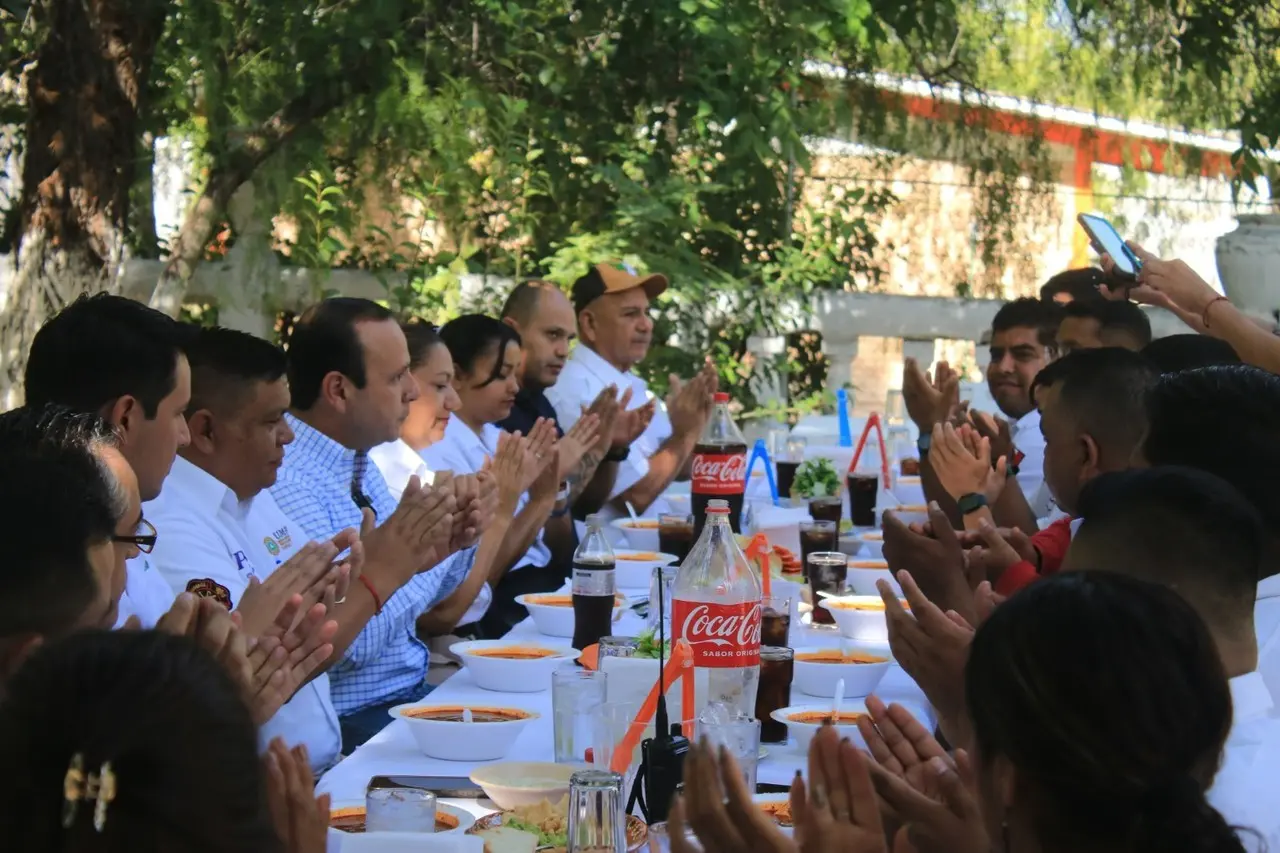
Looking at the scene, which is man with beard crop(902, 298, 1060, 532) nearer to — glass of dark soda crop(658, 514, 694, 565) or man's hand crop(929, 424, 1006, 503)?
man's hand crop(929, 424, 1006, 503)

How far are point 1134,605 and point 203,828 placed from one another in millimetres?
866

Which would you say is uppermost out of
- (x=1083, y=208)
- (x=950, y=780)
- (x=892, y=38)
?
(x=892, y=38)

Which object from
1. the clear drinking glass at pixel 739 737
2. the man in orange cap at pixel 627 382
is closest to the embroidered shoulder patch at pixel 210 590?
the clear drinking glass at pixel 739 737

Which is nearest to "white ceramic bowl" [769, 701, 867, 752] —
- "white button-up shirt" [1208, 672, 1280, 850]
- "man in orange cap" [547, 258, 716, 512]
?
"white button-up shirt" [1208, 672, 1280, 850]

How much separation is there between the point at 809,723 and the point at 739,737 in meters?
0.40

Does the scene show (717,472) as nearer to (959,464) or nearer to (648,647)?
(959,464)

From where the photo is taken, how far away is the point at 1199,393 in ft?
9.23

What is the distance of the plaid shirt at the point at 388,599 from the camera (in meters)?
3.56

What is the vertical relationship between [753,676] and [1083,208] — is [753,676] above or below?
below

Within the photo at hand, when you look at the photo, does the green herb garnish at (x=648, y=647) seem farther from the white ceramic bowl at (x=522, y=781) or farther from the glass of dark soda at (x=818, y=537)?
the glass of dark soda at (x=818, y=537)

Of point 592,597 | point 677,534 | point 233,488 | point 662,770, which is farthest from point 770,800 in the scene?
point 677,534

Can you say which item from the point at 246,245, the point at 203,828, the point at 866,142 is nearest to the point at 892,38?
the point at 866,142

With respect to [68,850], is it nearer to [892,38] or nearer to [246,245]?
[246,245]

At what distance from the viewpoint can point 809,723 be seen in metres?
2.56
